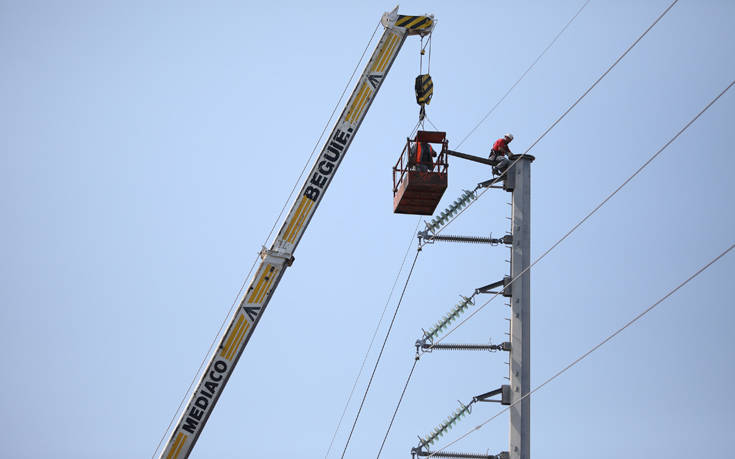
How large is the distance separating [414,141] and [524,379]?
8133 millimetres

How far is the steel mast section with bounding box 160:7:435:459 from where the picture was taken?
92.0 ft

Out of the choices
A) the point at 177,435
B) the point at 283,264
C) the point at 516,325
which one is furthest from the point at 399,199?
the point at 177,435

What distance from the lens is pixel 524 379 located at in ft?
83.0

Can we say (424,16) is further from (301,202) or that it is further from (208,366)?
(208,366)

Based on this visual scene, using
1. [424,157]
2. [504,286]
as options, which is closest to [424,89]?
[424,157]

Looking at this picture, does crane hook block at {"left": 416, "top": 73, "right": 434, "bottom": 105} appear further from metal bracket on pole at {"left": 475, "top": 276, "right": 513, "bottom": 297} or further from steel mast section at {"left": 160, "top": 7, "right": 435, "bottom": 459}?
metal bracket on pole at {"left": 475, "top": 276, "right": 513, "bottom": 297}

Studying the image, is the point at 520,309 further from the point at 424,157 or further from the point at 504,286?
the point at 424,157

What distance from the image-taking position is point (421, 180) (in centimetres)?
2869

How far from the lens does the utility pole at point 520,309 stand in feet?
81.9

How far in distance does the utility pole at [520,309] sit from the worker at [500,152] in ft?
1.12

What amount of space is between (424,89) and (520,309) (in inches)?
320

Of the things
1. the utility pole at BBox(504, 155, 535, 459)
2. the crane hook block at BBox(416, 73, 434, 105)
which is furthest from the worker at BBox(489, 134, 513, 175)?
the crane hook block at BBox(416, 73, 434, 105)

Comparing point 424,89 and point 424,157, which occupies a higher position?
point 424,89

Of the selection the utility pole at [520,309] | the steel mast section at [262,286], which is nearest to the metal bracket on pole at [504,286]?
the utility pole at [520,309]
